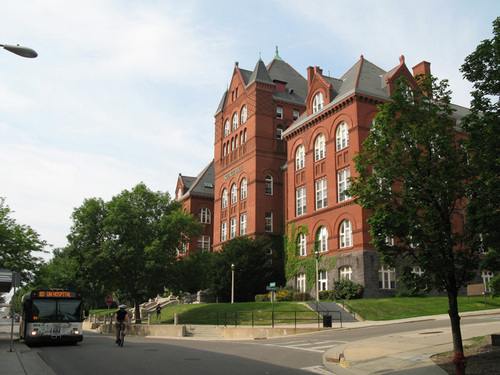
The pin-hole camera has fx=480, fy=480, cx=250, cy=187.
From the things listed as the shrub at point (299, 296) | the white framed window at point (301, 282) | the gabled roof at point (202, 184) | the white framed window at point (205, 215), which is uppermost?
the gabled roof at point (202, 184)

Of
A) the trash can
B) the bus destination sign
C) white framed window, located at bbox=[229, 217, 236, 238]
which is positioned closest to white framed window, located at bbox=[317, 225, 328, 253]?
white framed window, located at bbox=[229, 217, 236, 238]

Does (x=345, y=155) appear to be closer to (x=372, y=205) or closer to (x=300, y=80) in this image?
(x=300, y=80)

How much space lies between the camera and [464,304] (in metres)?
33.3

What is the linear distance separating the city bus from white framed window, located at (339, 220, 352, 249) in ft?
83.0

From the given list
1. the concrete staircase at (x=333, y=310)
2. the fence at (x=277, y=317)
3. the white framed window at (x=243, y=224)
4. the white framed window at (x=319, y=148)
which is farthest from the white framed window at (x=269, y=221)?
the fence at (x=277, y=317)

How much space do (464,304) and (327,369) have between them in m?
24.6

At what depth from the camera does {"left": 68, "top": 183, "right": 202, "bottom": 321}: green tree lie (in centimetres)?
3712

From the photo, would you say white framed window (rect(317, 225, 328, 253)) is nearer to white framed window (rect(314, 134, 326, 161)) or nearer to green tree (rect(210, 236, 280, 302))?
green tree (rect(210, 236, 280, 302))

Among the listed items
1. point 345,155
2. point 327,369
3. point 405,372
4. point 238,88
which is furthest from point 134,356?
point 238,88

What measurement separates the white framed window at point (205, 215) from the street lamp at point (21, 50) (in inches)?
2368

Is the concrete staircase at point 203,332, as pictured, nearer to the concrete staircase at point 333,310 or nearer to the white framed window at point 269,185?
the concrete staircase at point 333,310

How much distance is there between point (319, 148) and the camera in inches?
1848

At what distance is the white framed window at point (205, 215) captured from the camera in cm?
7050

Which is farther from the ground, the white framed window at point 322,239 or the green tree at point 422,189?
the white framed window at point 322,239
